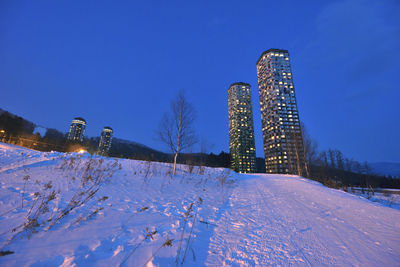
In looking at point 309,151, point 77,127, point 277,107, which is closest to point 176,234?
point 309,151

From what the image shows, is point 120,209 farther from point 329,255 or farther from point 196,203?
point 329,255

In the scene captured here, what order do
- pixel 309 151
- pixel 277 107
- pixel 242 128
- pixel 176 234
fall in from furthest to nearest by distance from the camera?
pixel 242 128
pixel 277 107
pixel 309 151
pixel 176 234

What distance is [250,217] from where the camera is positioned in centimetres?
304

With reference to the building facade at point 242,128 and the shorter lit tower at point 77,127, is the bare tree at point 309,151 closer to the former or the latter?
the building facade at point 242,128

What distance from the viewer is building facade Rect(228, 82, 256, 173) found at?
87.2m

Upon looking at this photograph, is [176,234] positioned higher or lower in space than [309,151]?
lower

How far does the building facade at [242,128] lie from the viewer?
286ft

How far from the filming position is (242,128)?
9144cm

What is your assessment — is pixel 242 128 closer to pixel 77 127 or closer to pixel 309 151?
pixel 309 151

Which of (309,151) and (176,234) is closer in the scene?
(176,234)

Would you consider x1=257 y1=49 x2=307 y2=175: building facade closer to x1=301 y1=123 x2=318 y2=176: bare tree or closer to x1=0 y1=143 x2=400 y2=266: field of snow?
x1=301 y1=123 x2=318 y2=176: bare tree

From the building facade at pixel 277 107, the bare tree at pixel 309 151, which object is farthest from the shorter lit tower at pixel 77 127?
the bare tree at pixel 309 151

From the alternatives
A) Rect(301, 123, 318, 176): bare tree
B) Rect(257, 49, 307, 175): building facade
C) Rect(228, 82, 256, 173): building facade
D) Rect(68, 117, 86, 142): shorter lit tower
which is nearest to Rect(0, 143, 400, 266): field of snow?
Rect(301, 123, 318, 176): bare tree

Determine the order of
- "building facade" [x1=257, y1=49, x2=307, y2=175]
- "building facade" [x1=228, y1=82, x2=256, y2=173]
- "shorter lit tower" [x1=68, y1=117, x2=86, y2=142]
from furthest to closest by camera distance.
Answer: "shorter lit tower" [x1=68, y1=117, x2=86, y2=142], "building facade" [x1=228, y1=82, x2=256, y2=173], "building facade" [x1=257, y1=49, x2=307, y2=175]
